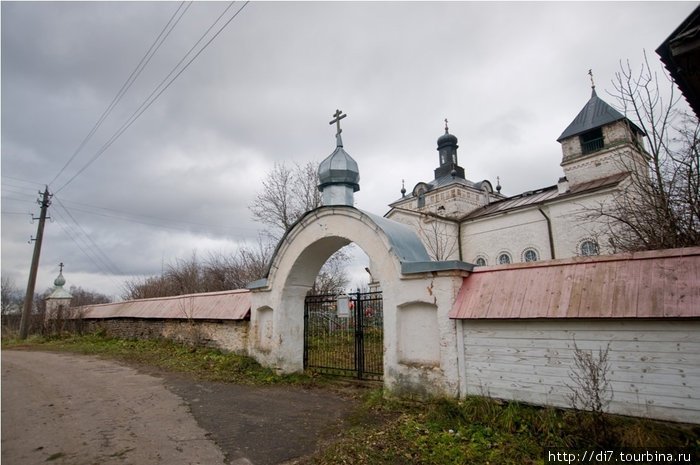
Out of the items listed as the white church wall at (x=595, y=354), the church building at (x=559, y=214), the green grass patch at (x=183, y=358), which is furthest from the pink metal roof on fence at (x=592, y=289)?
the church building at (x=559, y=214)

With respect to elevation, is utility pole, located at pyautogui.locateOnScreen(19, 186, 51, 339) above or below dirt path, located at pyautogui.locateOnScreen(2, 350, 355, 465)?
above

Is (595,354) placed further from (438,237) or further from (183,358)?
(438,237)

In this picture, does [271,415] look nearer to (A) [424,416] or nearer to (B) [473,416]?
(A) [424,416]

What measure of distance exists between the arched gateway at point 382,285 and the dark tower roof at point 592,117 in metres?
19.6

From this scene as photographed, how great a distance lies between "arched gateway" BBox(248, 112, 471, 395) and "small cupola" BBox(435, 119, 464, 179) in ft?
83.0

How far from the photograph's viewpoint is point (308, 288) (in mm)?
9828

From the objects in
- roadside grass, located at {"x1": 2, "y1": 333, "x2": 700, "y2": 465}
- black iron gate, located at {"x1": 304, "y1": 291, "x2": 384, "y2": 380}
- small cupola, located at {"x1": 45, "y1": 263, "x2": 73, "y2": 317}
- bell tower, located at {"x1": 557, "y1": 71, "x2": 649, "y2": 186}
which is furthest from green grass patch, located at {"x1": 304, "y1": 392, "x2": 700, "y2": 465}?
small cupola, located at {"x1": 45, "y1": 263, "x2": 73, "y2": 317}

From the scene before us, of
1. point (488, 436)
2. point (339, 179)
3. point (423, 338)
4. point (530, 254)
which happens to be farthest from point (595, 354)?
point (530, 254)

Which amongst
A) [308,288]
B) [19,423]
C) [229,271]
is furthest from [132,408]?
[229,271]

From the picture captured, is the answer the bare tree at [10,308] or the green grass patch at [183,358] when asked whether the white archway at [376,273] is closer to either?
the green grass patch at [183,358]

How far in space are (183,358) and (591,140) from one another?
947 inches

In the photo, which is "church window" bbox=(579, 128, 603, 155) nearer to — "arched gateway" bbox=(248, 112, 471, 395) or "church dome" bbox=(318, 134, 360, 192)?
"church dome" bbox=(318, 134, 360, 192)

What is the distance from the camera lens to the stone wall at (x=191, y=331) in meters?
10.6

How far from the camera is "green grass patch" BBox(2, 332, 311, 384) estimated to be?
9102mm
